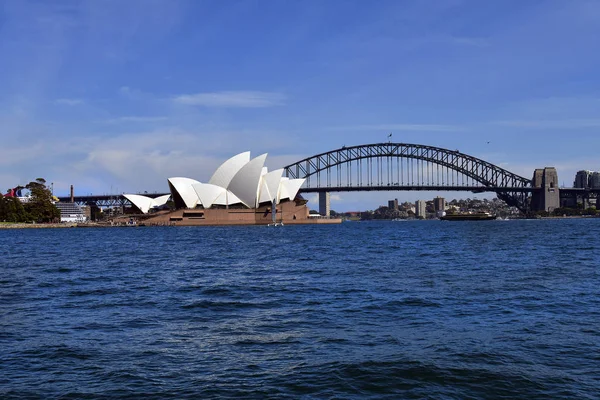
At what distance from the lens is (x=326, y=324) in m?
Result: 12.3

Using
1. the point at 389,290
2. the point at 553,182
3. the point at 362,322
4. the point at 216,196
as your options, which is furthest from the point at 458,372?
the point at 553,182

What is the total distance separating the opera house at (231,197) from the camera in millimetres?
105688

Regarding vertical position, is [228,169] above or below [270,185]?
above

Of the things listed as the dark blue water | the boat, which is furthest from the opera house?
the dark blue water

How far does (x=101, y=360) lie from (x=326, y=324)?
15.7 feet

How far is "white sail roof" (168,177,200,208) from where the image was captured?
109625 millimetres

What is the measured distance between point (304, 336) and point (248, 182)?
95.6 meters

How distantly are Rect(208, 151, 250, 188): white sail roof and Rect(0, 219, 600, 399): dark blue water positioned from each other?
81086 mm

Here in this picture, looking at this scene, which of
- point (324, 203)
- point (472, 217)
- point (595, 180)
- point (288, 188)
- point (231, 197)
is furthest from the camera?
point (595, 180)

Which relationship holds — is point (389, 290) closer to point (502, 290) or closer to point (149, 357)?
point (502, 290)

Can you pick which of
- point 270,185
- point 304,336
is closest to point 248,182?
point 270,185

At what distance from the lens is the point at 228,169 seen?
105250 mm

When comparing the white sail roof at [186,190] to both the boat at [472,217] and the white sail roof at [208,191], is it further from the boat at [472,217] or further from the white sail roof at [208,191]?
the boat at [472,217]

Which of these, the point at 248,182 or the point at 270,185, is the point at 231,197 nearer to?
the point at 248,182
